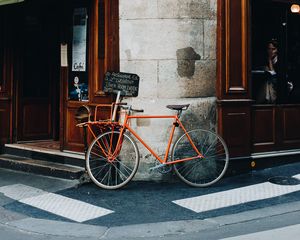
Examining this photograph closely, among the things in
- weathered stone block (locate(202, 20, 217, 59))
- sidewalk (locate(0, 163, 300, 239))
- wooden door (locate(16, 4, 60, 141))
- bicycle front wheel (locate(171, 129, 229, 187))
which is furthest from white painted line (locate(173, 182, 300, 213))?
wooden door (locate(16, 4, 60, 141))

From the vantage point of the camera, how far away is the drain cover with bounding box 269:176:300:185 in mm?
7812

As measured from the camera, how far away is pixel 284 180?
8016 millimetres

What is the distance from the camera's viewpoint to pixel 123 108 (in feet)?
25.6

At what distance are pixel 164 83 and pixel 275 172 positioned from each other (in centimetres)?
258

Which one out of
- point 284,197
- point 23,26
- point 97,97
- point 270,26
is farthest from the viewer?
point 23,26

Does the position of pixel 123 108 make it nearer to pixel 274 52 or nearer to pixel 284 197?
pixel 284 197

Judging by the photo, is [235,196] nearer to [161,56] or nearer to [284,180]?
[284,180]

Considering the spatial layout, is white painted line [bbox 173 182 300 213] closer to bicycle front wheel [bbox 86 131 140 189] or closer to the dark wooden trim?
bicycle front wheel [bbox 86 131 140 189]

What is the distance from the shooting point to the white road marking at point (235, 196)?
6.62m

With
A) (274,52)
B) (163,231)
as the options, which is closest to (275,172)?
(274,52)

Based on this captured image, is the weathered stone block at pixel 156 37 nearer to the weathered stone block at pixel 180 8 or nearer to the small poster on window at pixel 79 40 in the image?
the weathered stone block at pixel 180 8

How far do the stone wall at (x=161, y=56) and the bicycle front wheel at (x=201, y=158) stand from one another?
43cm

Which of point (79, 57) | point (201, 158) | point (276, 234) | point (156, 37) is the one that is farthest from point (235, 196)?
point (79, 57)

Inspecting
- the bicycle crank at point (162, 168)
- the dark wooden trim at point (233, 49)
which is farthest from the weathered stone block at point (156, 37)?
the bicycle crank at point (162, 168)
